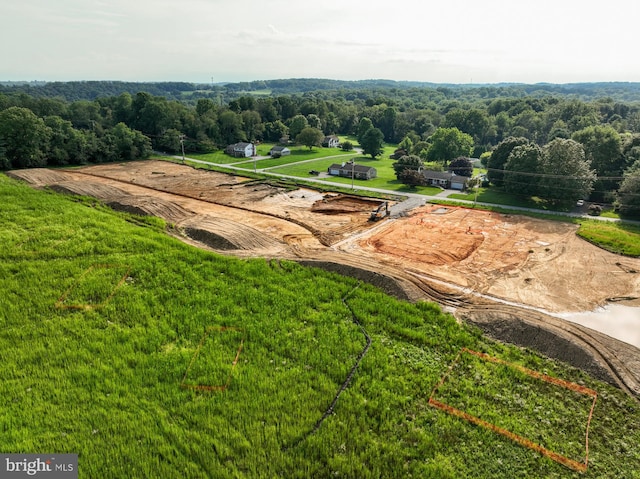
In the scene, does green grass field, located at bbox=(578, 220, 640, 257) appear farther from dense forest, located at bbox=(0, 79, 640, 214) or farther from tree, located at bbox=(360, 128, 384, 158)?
tree, located at bbox=(360, 128, 384, 158)

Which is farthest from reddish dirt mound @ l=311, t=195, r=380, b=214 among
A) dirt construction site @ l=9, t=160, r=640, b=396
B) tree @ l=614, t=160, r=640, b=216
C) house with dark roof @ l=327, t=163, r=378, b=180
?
tree @ l=614, t=160, r=640, b=216

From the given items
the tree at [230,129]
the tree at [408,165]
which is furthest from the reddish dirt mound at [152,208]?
the tree at [230,129]

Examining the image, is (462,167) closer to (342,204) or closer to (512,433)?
(342,204)

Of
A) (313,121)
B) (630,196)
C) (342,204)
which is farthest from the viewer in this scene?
(313,121)

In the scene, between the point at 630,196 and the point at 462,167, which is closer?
the point at 630,196

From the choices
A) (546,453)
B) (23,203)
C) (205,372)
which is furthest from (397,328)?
(23,203)

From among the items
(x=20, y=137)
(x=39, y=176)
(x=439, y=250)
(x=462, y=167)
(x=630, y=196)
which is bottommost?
(x=439, y=250)

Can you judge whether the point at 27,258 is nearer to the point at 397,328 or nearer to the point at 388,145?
the point at 397,328

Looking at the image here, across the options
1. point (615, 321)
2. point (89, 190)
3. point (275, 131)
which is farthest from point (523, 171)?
point (275, 131)
